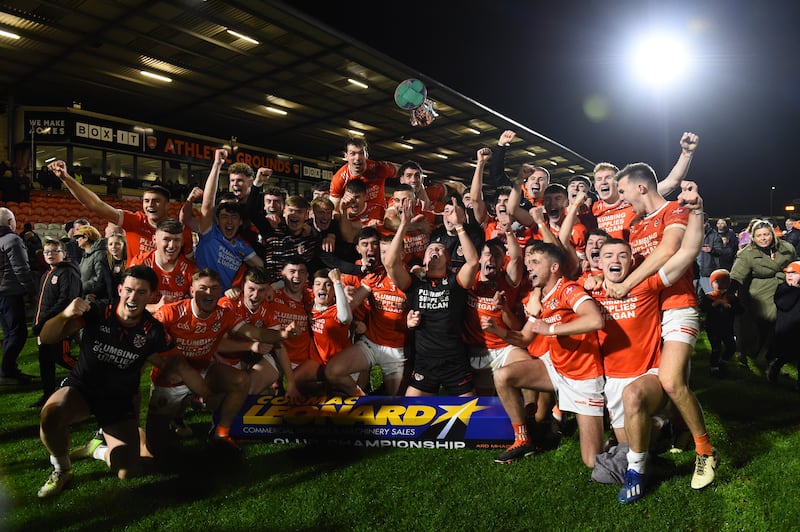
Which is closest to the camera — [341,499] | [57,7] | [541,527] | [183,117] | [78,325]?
[541,527]

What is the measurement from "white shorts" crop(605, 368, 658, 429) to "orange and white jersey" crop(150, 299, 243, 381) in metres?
3.60

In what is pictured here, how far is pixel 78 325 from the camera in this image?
4.14 meters

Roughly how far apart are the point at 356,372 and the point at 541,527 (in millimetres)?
2717

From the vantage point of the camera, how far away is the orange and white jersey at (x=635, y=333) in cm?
420

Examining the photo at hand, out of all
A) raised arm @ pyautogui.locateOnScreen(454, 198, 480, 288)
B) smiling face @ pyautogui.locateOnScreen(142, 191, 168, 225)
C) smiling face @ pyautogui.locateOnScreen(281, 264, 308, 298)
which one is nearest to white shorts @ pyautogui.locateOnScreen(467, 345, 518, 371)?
raised arm @ pyautogui.locateOnScreen(454, 198, 480, 288)

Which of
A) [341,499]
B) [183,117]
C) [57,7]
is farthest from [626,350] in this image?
[183,117]

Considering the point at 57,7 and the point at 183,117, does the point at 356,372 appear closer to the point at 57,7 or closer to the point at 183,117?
the point at 57,7

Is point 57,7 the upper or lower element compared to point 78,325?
upper

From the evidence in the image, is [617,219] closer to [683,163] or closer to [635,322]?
[683,163]

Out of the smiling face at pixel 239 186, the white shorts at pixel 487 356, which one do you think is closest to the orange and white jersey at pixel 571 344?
the white shorts at pixel 487 356

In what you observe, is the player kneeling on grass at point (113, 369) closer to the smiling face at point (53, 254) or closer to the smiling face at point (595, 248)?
the smiling face at point (53, 254)

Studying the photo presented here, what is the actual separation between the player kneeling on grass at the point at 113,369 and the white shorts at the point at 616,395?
12.5 feet

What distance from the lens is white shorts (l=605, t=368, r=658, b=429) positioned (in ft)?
13.8

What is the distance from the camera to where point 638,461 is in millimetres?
3805
